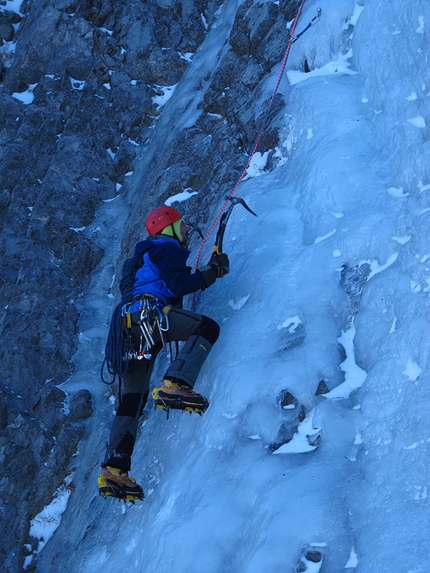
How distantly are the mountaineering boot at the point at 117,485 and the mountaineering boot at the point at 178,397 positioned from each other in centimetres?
57

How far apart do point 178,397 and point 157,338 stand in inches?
21.5

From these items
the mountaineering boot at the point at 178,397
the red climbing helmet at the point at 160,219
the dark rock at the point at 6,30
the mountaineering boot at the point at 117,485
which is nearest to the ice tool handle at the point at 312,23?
the red climbing helmet at the point at 160,219

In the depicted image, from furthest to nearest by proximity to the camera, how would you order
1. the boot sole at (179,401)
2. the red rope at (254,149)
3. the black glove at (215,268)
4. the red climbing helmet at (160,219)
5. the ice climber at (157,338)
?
1. the red rope at (254,149)
2. the red climbing helmet at (160,219)
3. the black glove at (215,268)
4. the ice climber at (157,338)
5. the boot sole at (179,401)

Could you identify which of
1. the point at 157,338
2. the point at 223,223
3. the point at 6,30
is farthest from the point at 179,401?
the point at 6,30

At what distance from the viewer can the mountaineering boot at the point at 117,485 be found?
16.2ft

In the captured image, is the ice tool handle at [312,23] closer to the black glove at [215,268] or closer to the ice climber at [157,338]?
the ice climber at [157,338]

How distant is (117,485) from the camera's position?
4.96 meters

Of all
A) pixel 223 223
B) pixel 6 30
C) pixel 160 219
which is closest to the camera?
pixel 160 219

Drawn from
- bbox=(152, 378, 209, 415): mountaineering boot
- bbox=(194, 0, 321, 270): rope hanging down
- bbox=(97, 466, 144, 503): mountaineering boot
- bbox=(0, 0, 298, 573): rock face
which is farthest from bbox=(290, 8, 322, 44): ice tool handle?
bbox=(97, 466, 144, 503): mountaineering boot

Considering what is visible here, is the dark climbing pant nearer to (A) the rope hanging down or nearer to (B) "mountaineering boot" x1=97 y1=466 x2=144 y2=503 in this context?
(B) "mountaineering boot" x1=97 y1=466 x2=144 y2=503

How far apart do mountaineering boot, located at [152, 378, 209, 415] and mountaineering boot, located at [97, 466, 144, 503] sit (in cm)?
57

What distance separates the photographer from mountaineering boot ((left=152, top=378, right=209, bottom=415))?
16.1 feet

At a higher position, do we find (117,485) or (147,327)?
(147,327)

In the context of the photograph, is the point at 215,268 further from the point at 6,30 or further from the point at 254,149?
the point at 6,30
